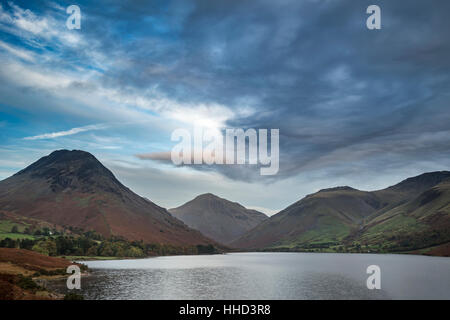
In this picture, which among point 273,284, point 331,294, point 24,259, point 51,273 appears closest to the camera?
point 331,294

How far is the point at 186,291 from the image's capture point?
10844 cm

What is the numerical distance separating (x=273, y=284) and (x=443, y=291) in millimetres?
49826
